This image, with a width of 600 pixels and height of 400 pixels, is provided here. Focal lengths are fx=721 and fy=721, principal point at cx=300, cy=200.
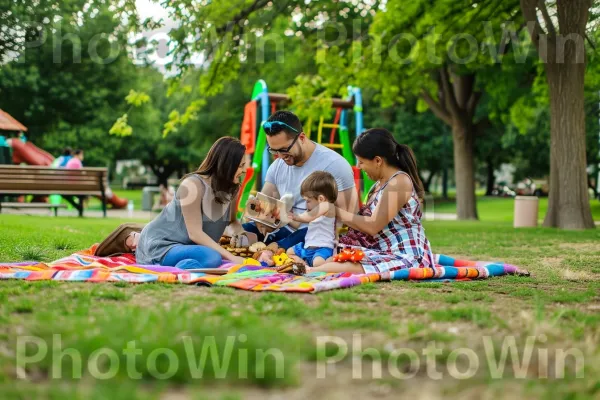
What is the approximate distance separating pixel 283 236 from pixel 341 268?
1058mm

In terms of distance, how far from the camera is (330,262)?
5.97 metres

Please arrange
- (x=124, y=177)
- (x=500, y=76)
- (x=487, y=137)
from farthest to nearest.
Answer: (x=124, y=177)
(x=487, y=137)
(x=500, y=76)

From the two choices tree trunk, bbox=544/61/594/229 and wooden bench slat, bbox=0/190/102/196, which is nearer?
tree trunk, bbox=544/61/594/229

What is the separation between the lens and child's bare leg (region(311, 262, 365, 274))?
5.88m

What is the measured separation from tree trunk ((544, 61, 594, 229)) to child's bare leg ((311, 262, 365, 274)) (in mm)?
9744

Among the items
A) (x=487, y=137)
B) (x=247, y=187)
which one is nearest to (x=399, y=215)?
(x=247, y=187)

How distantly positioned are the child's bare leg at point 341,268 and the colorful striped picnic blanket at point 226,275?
114 mm

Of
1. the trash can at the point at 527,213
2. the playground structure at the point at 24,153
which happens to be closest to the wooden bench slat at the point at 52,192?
the playground structure at the point at 24,153

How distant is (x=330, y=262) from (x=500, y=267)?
1647 millimetres

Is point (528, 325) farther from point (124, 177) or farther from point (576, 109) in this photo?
point (124, 177)

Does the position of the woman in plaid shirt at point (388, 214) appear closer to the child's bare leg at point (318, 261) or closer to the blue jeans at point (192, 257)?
the child's bare leg at point (318, 261)

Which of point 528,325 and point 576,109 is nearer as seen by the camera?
point 528,325

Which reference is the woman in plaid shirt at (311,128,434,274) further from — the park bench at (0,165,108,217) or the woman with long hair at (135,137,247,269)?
the park bench at (0,165,108,217)

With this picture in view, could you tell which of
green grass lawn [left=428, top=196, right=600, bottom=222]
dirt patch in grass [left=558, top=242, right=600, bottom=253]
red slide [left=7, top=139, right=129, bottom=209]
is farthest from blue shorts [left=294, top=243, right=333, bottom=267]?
green grass lawn [left=428, top=196, right=600, bottom=222]
